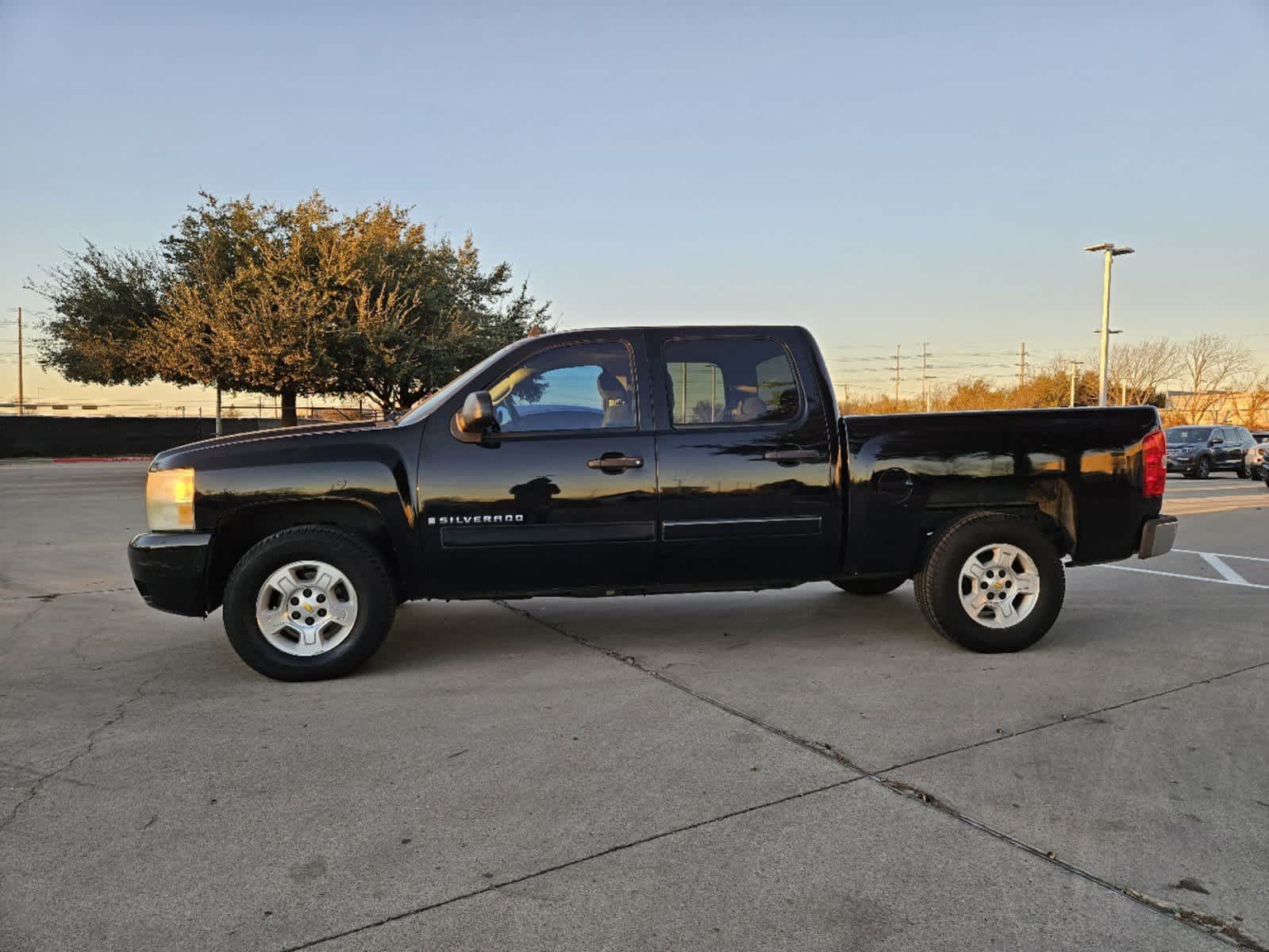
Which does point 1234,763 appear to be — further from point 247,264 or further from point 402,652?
point 247,264

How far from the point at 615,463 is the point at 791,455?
3.28ft

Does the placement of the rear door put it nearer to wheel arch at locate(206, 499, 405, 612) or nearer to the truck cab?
the truck cab

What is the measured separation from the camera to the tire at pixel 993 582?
5289 millimetres

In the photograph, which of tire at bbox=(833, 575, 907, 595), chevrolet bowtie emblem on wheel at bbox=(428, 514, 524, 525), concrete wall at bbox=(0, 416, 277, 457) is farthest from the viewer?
concrete wall at bbox=(0, 416, 277, 457)

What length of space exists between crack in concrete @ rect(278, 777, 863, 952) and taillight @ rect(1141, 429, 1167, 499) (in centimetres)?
310

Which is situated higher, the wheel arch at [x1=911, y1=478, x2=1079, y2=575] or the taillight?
the taillight

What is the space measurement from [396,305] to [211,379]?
213 inches

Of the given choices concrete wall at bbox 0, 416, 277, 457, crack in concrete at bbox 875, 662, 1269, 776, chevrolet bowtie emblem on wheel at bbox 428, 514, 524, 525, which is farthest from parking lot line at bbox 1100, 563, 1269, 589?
concrete wall at bbox 0, 416, 277, 457

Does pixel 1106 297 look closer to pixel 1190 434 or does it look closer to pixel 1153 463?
pixel 1190 434

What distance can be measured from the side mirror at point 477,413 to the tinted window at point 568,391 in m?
0.20

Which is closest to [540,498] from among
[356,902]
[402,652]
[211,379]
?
[402,652]

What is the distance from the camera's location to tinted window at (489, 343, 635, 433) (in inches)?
204

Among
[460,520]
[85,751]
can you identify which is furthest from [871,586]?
[85,751]

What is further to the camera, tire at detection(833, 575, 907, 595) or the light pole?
the light pole
